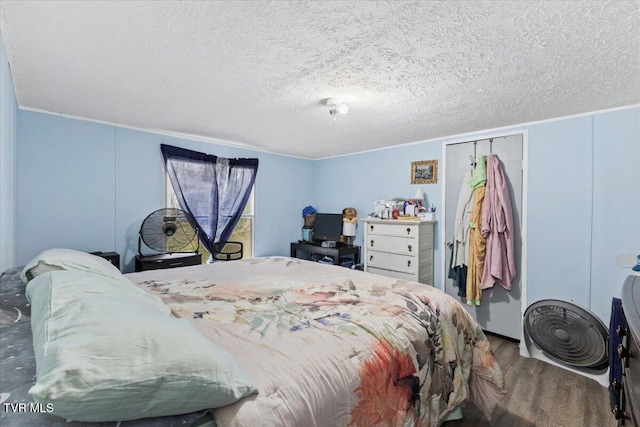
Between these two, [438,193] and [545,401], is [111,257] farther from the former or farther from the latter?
[545,401]

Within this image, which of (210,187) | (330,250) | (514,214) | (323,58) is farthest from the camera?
(330,250)

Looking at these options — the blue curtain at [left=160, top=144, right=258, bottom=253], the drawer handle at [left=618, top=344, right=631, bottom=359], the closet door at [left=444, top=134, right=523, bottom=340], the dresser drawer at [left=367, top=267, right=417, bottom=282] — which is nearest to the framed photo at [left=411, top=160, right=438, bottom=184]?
the closet door at [left=444, top=134, right=523, bottom=340]

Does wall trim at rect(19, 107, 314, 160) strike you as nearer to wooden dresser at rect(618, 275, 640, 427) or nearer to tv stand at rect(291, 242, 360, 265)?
tv stand at rect(291, 242, 360, 265)

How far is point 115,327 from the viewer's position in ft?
2.42

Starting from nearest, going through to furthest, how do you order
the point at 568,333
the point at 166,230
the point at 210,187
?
the point at 568,333 → the point at 166,230 → the point at 210,187

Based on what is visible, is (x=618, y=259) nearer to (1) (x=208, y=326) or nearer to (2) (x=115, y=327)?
(1) (x=208, y=326)

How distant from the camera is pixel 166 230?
10.6ft

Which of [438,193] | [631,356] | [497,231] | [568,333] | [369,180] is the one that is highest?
[369,180]

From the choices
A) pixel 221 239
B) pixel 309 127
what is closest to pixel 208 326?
pixel 309 127

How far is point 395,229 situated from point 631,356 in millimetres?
2503

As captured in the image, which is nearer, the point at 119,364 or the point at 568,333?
the point at 119,364

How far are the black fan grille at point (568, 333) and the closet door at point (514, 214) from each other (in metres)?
0.51

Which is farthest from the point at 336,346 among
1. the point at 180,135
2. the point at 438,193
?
the point at 180,135

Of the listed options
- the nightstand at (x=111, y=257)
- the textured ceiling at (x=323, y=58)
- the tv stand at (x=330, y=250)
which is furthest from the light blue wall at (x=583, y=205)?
the nightstand at (x=111, y=257)
